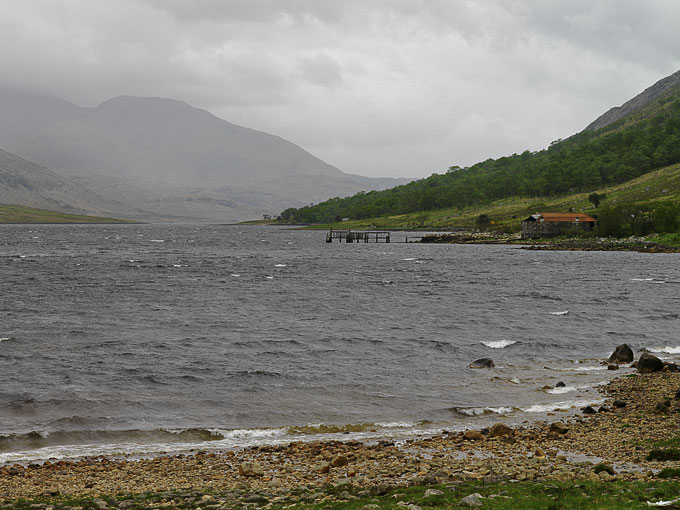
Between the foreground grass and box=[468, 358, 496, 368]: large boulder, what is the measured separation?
69.2ft

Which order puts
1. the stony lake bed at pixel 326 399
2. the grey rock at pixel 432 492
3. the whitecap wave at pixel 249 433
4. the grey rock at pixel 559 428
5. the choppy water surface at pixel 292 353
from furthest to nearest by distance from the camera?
the choppy water surface at pixel 292 353 < the whitecap wave at pixel 249 433 < the grey rock at pixel 559 428 < the stony lake bed at pixel 326 399 < the grey rock at pixel 432 492

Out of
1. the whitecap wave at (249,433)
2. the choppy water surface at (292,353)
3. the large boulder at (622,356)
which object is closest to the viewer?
the whitecap wave at (249,433)

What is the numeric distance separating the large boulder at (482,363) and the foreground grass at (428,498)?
830 inches

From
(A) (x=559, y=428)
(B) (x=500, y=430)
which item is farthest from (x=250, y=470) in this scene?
(A) (x=559, y=428)

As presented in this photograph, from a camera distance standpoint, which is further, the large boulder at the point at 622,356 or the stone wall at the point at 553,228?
the stone wall at the point at 553,228

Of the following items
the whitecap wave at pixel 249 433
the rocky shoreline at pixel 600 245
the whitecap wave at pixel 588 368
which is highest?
the rocky shoreline at pixel 600 245

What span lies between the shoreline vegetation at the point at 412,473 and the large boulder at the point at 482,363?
36.9 feet

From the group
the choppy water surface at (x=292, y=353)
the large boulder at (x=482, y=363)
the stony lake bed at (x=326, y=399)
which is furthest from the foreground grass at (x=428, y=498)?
the large boulder at (x=482, y=363)

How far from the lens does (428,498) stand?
16.2 meters

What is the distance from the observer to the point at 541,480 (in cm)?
1812

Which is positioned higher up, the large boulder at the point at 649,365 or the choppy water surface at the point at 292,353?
the large boulder at the point at 649,365

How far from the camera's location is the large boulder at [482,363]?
38.5 metres

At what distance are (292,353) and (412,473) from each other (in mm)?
23543

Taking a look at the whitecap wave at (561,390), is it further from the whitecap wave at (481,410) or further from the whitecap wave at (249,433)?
the whitecap wave at (249,433)
